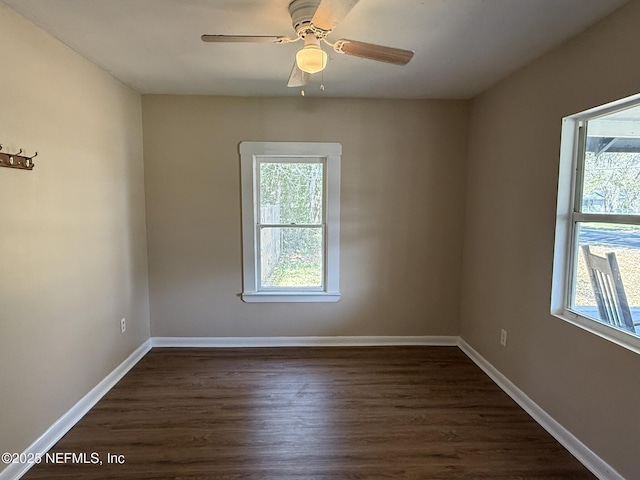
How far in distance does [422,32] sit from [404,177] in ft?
5.09

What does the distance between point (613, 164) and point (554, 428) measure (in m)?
1.64

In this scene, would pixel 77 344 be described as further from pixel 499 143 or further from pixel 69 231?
pixel 499 143

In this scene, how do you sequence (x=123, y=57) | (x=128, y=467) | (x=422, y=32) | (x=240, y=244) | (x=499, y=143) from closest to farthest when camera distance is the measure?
(x=128, y=467) < (x=422, y=32) < (x=123, y=57) < (x=499, y=143) < (x=240, y=244)

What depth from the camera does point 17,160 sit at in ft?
6.13

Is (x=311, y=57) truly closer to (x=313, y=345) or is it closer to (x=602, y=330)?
(x=602, y=330)

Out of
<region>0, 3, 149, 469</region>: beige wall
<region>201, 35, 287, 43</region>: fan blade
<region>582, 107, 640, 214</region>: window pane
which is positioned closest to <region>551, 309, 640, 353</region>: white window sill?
<region>582, 107, 640, 214</region>: window pane

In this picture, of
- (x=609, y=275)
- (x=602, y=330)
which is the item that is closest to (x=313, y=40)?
(x=609, y=275)

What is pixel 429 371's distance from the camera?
310cm

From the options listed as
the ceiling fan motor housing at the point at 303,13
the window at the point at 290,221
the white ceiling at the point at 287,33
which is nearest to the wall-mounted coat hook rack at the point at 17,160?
the white ceiling at the point at 287,33

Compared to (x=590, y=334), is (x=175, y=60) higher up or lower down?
higher up

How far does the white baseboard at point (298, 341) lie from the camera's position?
3588 mm

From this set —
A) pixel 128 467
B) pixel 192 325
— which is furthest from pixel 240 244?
pixel 128 467

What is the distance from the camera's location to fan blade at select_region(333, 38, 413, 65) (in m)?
1.75

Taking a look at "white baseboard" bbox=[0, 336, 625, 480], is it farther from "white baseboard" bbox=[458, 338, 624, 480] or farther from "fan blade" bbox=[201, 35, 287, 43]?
"fan blade" bbox=[201, 35, 287, 43]
